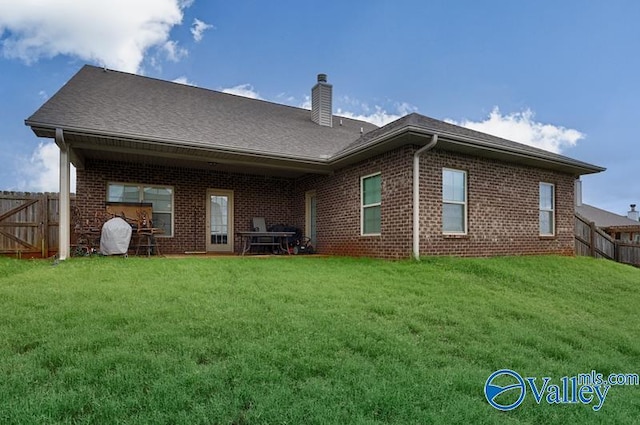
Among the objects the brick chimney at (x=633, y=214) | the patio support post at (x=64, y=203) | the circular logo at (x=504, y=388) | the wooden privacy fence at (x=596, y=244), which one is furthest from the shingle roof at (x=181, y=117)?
the brick chimney at (x=633, y=214)

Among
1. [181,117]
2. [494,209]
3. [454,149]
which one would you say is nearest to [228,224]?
[181,117]

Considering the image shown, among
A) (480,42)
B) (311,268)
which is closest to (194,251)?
(311,268)

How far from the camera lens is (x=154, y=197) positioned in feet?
37.7

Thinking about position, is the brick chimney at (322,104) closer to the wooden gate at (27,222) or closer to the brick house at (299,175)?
the brick house at (299,175)

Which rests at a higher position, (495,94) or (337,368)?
(495,94)

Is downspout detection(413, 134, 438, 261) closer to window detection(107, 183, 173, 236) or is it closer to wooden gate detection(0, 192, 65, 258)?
window detection(107, 183, 173, 236)

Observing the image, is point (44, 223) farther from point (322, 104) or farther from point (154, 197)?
point (322, 104)

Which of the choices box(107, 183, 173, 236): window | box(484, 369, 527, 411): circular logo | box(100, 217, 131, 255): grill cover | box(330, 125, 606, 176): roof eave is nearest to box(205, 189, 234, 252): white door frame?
box(107, 183, 173, 236): window

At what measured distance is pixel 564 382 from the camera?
3.32 metres

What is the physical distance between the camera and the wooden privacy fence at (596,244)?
12.9 m

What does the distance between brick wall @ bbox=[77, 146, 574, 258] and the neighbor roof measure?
452 mm

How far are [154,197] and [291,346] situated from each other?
932cm

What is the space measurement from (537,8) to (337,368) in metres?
10.6

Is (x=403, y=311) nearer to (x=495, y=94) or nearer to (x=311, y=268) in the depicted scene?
(x=311, y=268)
